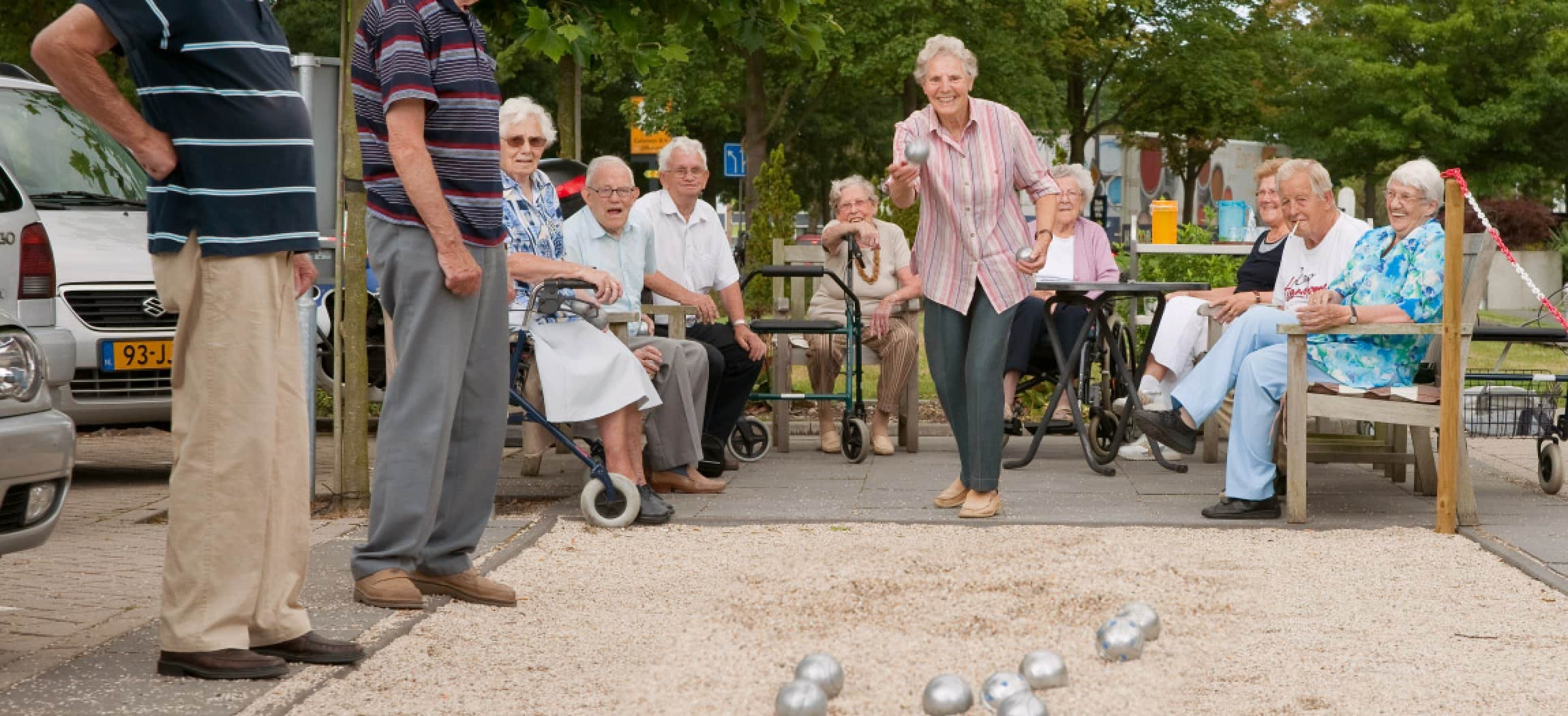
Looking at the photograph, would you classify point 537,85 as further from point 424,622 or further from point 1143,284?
point 424,622

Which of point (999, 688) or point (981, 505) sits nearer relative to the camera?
point (999, 688)

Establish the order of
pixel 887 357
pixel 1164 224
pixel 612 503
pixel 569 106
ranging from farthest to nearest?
pixel 569 106
pixel 1164 224
pixel 887 357
pixel 612 503

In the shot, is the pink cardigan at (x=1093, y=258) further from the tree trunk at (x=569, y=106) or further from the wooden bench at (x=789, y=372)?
the tree trunk at (x=569, y=106)

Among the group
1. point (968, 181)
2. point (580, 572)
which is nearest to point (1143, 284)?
point (968, 181)

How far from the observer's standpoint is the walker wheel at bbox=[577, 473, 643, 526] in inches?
278

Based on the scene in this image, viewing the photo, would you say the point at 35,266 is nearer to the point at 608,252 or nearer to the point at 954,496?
the point at 608,252

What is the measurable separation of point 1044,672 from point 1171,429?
3667 millimetres

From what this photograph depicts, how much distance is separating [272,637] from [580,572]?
1618 millimetres

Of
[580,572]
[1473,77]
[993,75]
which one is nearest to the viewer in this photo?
[580,572]

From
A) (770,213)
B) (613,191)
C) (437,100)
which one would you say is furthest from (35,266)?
(770,213)

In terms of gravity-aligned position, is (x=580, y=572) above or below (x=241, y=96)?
below

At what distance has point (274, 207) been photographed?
14.5ft

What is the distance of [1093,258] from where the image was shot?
1002 centimetres

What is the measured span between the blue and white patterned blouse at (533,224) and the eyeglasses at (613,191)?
0.39m
